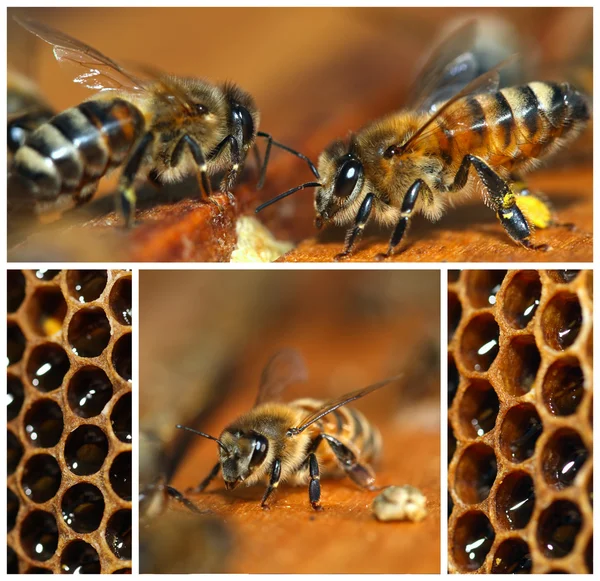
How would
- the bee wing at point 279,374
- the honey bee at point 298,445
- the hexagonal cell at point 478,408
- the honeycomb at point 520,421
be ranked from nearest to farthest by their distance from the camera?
the honeycomb at point 520,421
the hexagonal cell at point 478,408
the honey bee at point 298,445
the bee wing at point 279,374

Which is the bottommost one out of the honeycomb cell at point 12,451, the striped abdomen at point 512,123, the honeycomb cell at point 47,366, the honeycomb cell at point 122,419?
the honeycomb cell at point 12,451

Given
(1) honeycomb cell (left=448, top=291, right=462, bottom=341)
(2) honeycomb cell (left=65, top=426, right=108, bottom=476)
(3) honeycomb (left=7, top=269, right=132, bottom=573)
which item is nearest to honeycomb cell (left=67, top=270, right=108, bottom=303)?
(3) honeycomb (left=7, top=269, right=132, bottom=573)

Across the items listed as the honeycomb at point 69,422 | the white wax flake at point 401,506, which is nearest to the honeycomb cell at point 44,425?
the honeycomb at point 69,422

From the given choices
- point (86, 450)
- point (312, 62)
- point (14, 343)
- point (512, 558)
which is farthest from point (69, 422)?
point (312, 62)

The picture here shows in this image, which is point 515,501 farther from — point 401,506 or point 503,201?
point 503,201

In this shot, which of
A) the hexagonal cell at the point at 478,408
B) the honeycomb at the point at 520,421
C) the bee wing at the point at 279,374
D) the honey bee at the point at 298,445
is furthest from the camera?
the bee wing at the point at 279,374

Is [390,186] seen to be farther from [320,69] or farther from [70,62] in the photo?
[70,62]

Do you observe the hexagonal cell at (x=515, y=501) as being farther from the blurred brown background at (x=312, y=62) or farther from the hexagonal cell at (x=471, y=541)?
the blurred brown background at (x=312, y=62)

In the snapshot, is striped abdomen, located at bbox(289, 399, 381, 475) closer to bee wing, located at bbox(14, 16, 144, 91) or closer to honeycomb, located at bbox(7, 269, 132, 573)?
honeycomb, located at bbox(7, 269, 132, 573)
